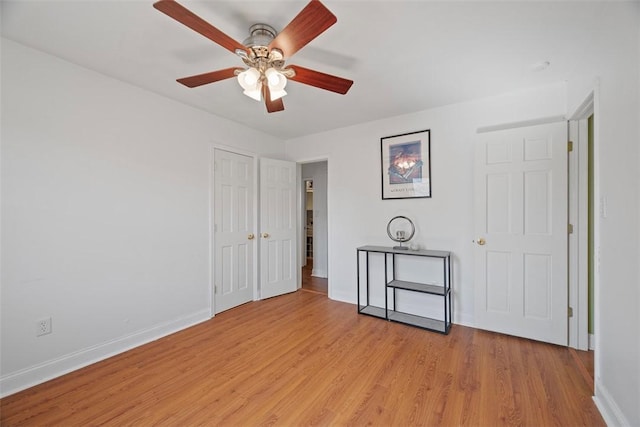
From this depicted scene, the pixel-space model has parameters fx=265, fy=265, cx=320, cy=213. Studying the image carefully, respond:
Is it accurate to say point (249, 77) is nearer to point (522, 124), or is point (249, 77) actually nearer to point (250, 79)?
point (250, 79)

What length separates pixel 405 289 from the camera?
2.95 m

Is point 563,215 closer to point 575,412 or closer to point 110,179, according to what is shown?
point 575,412

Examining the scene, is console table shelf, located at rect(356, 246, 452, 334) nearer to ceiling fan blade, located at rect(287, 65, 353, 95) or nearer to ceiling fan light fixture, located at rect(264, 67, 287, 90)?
ceiling fan blade, located at rect(287, 65, 353, 95)

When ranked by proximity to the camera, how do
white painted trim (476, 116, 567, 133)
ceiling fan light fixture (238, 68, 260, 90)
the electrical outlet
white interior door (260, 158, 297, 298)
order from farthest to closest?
white interior door (260, 158, 297, 298), white painted trim (476, 116, 567, 133), the electrical outlet, ceiling fan light fixture (238, 68, 260, 90)

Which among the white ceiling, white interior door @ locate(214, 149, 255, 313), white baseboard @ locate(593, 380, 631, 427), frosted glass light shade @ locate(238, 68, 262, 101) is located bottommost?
white baseboard @ locate(593, 380, 631, 427)

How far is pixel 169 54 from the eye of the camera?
2035mm

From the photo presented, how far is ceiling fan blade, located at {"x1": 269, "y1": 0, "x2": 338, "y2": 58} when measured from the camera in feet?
3.98

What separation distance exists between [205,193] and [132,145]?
88cm

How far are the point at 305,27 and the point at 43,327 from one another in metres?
2.81

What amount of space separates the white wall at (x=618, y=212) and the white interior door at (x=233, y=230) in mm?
3452

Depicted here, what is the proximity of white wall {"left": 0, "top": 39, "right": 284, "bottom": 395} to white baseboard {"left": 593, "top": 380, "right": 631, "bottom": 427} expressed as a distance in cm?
344

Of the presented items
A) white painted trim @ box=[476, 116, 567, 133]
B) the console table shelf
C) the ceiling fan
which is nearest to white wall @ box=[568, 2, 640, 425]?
white painted trim @ box=[476, 116, 567, 133]


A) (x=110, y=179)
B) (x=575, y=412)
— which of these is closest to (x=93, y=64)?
(x=110, y=179)

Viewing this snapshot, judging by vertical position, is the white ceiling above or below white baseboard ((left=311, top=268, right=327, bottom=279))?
above
